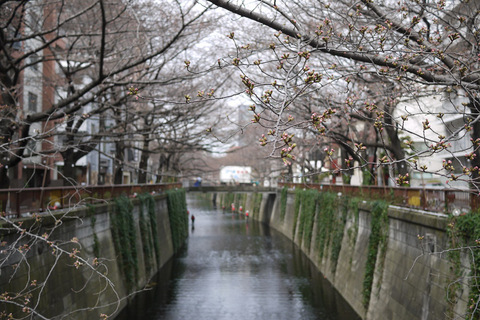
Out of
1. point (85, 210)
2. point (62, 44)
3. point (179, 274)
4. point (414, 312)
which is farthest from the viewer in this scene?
point (62, 44)

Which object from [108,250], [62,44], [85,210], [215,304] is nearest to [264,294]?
[215,304]

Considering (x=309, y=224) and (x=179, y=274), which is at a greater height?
(x=309, y=224)

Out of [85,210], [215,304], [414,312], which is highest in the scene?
[85,210]

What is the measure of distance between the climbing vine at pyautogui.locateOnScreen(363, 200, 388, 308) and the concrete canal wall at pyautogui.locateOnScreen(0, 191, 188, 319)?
27.0ft

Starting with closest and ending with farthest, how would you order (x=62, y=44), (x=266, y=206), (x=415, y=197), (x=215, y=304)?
(x=415, y=197), (x=215, y=304), (x=62, y=44), (x=266, y=206)

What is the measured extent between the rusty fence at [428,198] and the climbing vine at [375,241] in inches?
18.3

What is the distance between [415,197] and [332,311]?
20.5 ft

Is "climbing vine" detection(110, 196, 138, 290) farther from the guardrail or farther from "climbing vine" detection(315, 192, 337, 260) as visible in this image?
"climbing vine" detection(315, 192, 337, 260)

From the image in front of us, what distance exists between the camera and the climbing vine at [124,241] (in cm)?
1734

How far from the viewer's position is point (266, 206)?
52875 mm

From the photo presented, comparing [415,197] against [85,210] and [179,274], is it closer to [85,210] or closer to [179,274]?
[85,210]

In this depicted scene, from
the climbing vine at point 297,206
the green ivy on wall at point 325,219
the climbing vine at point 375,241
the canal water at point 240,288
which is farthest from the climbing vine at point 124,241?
the climbing vine at point 297,206

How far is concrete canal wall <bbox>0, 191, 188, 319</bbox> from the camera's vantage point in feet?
25.5

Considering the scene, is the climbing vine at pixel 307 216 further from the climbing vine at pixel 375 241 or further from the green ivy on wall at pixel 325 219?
the climbing vine at pixel 375 241
